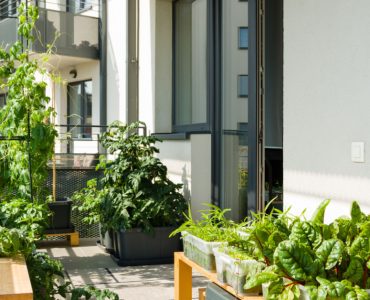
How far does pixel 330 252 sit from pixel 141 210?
3.58 meters

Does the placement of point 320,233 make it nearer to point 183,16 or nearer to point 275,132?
point 275,132

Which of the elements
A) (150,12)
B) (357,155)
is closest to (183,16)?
(150,12)

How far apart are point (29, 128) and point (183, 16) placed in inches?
104

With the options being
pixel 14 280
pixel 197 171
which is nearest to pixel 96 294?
pixel 14 280

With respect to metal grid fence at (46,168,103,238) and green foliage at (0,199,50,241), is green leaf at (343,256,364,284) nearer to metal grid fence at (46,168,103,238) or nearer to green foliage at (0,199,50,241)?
green foliage at (0,199,50,241)

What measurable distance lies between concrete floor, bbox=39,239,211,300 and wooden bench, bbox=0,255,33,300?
1.69 meters

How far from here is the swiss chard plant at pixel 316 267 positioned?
2145 mm

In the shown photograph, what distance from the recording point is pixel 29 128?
5.11 m

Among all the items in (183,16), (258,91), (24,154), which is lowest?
(24,154)

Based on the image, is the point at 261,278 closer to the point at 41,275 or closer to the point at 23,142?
the point at 41,275

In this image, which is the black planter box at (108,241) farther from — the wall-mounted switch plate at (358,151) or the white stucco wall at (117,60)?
the wall-mounted switch plate at (358,151)

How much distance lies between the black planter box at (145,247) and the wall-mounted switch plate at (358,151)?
2.61 meters

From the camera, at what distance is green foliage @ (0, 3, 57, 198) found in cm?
513

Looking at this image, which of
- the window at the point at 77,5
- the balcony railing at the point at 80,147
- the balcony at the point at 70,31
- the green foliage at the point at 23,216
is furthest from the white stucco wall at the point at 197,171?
the window at the point at 77,5
